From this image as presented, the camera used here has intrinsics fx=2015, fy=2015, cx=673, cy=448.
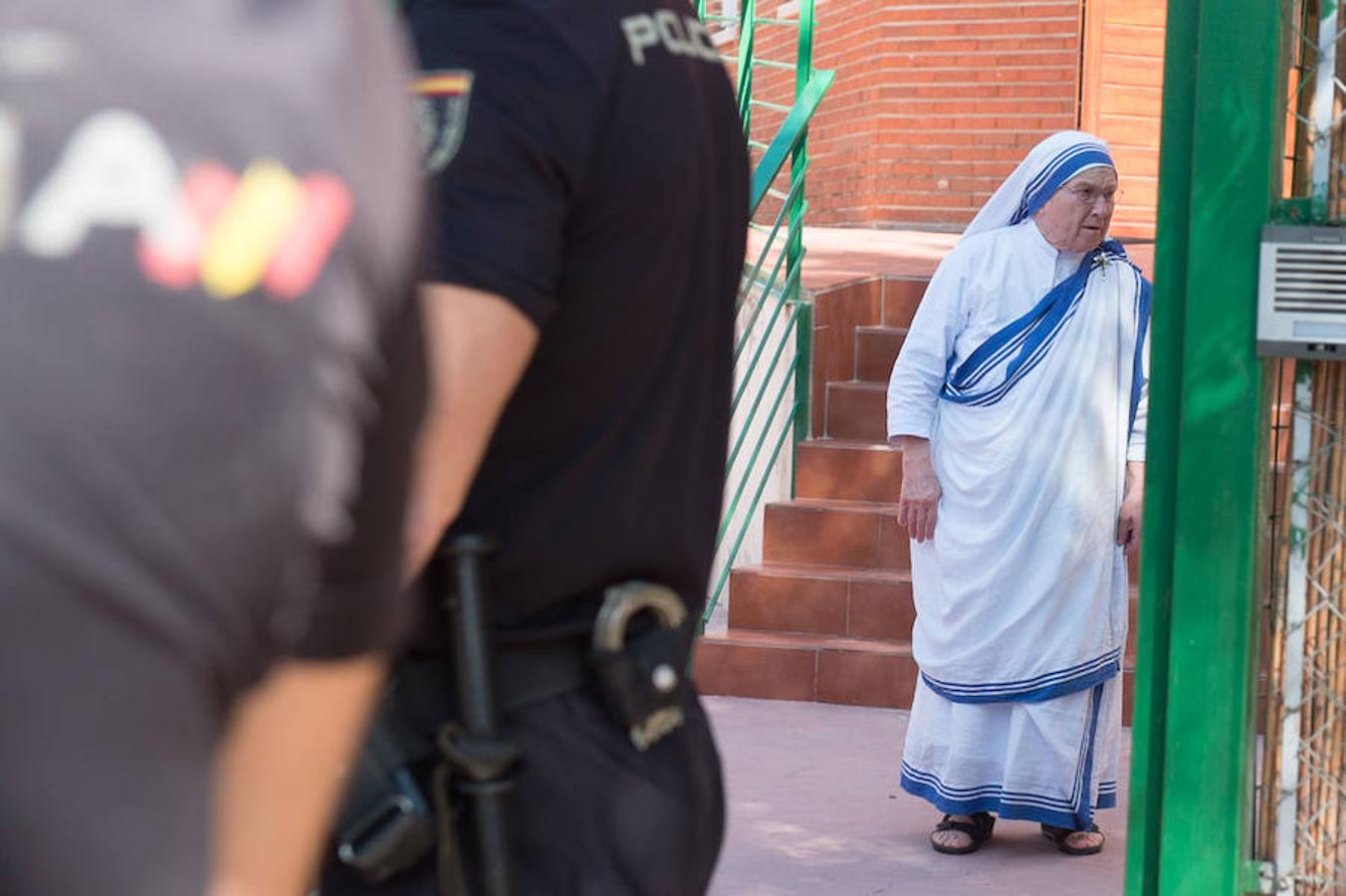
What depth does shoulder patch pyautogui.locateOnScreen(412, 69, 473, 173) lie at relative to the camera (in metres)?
1.45

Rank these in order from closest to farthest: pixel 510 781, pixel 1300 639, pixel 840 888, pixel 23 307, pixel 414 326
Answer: pixel 23 307 < pixel 414 326 < pixel 510 781 < pixel 1300 639 < pixel 840 888

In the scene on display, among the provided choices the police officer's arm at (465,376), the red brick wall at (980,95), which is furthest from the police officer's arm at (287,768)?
the red brick wall at (980,95)

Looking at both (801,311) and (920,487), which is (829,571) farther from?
(920,487)

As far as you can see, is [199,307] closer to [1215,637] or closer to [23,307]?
[23,307]

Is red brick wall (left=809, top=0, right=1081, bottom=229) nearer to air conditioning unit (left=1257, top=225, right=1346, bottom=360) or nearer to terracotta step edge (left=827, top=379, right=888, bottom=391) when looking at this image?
terracotta step edge (left=827, top=379, right=888, bottom=391)

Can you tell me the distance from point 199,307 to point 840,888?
4332mm

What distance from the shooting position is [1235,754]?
2893 millimetres

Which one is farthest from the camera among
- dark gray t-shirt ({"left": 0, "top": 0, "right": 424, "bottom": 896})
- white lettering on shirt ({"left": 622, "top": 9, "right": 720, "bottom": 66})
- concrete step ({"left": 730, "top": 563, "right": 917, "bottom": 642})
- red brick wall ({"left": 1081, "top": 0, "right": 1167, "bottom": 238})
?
red brick wall ({"left": 1081, "top": 0, "right": 1167, "bottom": 238})

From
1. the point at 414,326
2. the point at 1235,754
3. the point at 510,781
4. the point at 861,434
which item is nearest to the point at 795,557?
the point at 861,434

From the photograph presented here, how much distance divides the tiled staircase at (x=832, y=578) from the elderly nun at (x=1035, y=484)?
1295mm

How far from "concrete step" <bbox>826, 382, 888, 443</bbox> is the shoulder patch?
6207mm

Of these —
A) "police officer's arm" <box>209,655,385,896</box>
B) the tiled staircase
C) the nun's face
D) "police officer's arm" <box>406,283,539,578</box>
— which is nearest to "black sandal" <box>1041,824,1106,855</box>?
the tiled staircase

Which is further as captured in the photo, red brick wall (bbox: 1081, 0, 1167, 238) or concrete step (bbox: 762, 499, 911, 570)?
red brick wall (bbox: 1081, 0, 1167, 238)

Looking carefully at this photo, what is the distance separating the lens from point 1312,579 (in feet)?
9.25
